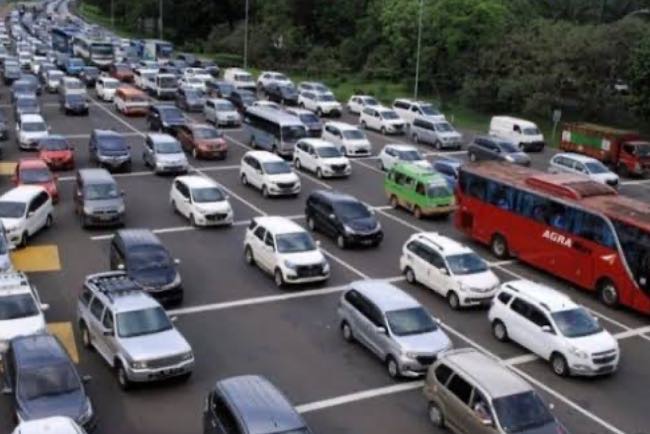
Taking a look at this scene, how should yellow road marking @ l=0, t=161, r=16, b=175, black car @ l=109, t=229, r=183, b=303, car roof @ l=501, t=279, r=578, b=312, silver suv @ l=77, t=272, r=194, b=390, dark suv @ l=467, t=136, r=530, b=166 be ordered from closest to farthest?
silver suv @ l=77, t=272, r=194, b=390, car roof @ l=501, t=279, r=578, b=312, black car @ l=109, t=229, r=183, b=303, yellow road marking @ l=0, t=161, r=16, b=175, dark suv @ l=467, t=136, r=530, b=166

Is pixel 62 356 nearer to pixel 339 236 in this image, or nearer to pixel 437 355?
pixel 437 355

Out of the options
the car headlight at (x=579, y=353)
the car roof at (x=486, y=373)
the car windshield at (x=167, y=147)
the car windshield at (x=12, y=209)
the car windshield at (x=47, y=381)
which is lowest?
the car headlight at (x=579, y=353)

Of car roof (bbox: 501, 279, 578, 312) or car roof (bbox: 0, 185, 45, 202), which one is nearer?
car roof (bbox: 501, 279, 578, 312)

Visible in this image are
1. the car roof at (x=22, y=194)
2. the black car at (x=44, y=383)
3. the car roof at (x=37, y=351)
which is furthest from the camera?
the car roof at (x=22, y=194)

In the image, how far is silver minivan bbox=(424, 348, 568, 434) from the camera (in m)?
16.4

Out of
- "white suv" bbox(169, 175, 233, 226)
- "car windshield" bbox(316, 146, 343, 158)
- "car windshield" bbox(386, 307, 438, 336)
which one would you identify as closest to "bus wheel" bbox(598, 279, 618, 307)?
"car windshield" bbox(386, 307, 438, 336)

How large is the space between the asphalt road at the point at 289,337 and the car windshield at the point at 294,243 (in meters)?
1.23

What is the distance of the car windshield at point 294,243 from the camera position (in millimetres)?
26359

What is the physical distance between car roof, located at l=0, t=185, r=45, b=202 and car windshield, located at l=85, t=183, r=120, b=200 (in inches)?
65.3

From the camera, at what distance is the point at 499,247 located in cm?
3058

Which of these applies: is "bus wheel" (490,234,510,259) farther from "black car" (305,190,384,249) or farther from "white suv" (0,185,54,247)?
"white suv" (0,185,54,247)

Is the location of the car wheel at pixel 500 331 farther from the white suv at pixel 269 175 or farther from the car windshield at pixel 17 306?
the white suv at pixel 269 175

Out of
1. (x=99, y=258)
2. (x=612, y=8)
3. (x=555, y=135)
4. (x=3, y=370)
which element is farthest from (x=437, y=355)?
(x=612, y=8)

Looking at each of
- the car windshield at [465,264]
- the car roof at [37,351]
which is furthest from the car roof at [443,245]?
the car roof at [37,351]
